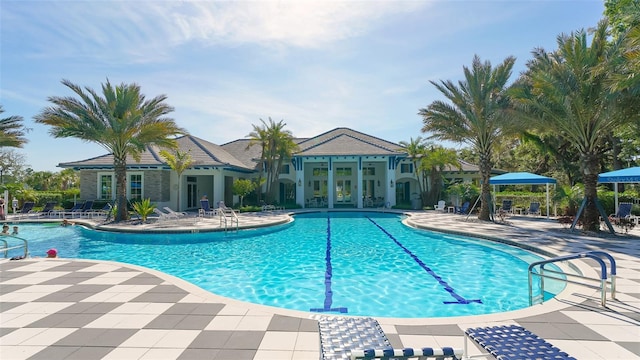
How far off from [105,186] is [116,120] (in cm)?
985

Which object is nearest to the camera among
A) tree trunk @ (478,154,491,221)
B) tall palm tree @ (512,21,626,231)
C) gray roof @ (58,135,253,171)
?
tall palm tree @ (512,21,626,231)

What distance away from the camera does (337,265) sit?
9.82 meters

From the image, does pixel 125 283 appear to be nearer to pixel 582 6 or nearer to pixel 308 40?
pixel 308 40

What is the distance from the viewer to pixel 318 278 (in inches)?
339

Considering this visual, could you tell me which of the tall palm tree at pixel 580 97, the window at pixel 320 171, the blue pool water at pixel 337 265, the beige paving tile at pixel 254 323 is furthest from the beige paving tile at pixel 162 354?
the window at pixel 320 171

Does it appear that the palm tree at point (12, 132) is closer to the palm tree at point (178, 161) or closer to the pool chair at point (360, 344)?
the palm tree at point (178, 161)

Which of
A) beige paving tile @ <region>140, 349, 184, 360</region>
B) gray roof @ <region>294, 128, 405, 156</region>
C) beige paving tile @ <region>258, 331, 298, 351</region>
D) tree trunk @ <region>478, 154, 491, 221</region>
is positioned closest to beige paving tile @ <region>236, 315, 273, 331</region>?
beige paving tile @ <region>258, 331, 298, 351</region>

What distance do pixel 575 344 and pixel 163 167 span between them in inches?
987

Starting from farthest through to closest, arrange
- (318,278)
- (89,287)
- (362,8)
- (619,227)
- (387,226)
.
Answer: (387,226) → (619,227) → (362,8) → (318,278) → (89,287)

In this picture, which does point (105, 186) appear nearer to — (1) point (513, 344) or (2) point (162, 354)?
(2) point (162, 354)

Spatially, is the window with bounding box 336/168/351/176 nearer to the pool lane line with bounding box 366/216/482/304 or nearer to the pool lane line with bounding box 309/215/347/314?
the pool lane line with bounding box 366/216/482/304

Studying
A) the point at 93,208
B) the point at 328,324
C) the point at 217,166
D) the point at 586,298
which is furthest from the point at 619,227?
the point at 93,208

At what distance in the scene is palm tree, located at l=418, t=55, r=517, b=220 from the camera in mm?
16594

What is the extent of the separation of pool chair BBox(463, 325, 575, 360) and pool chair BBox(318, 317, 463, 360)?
0.43m
